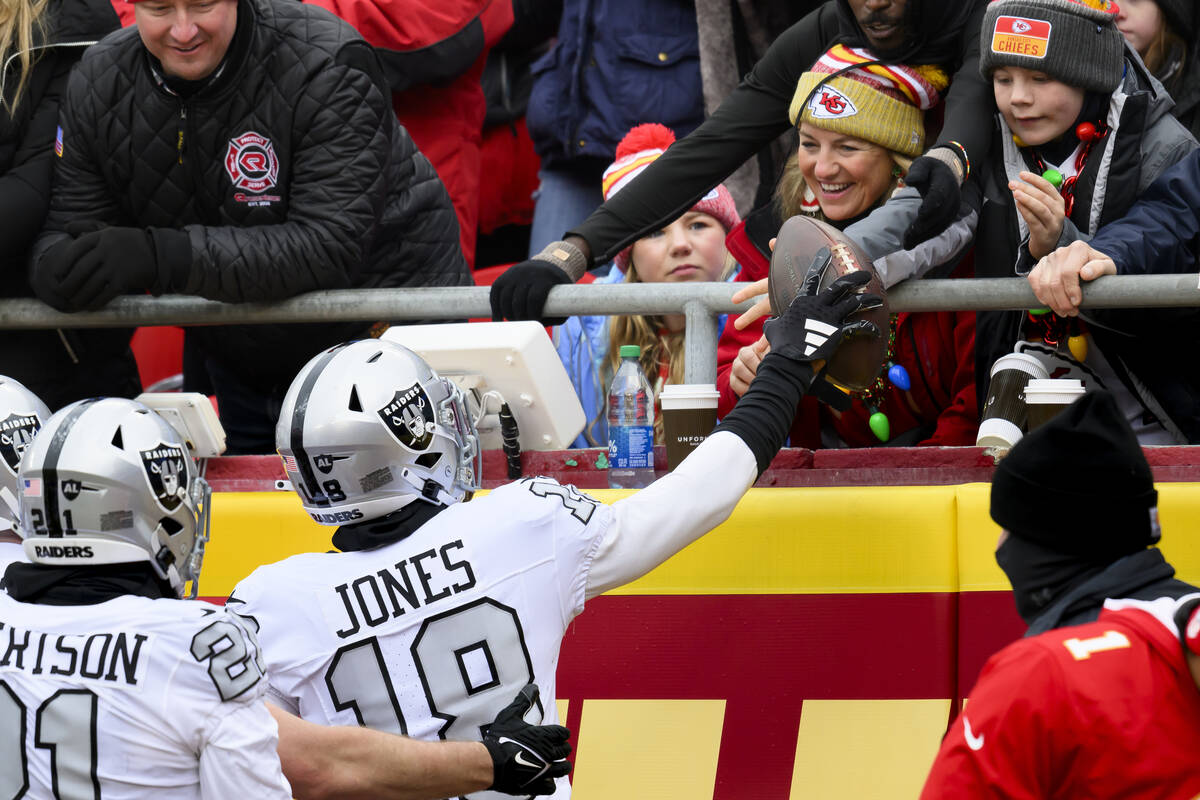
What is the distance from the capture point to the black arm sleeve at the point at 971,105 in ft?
12.8

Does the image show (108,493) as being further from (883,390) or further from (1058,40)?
(1058,40)

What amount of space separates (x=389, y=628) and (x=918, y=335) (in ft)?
6.66

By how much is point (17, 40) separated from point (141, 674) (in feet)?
9.32

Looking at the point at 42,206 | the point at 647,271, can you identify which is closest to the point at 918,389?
the point at 647,271

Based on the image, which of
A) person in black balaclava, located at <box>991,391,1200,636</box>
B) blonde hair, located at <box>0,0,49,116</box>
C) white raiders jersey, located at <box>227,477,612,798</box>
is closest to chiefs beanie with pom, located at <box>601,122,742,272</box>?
blonde hair, located at <box>0,0,49,116</box>

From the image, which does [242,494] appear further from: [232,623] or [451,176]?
[451,176]

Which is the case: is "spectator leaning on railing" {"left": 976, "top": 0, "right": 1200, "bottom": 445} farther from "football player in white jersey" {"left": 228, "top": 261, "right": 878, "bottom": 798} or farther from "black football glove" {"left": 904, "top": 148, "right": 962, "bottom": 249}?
"football player in white jersey" {"left": 228, "top": 261, "right": 878, "bottom": 798}

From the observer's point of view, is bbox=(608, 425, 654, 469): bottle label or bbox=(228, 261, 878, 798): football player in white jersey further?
bbox=(608, 425, 654, 469): bottle label

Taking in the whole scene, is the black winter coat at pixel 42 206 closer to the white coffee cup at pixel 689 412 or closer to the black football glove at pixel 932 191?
the white coffee cup at pixel 689 412

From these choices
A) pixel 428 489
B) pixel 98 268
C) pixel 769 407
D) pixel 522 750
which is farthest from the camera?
pixel 98 268

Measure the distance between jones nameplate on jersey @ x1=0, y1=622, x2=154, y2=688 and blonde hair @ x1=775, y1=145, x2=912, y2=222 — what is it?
252 centimetres

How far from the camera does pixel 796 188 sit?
4.62 m

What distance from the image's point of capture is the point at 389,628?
284cm

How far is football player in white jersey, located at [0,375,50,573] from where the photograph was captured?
11.0 feet
